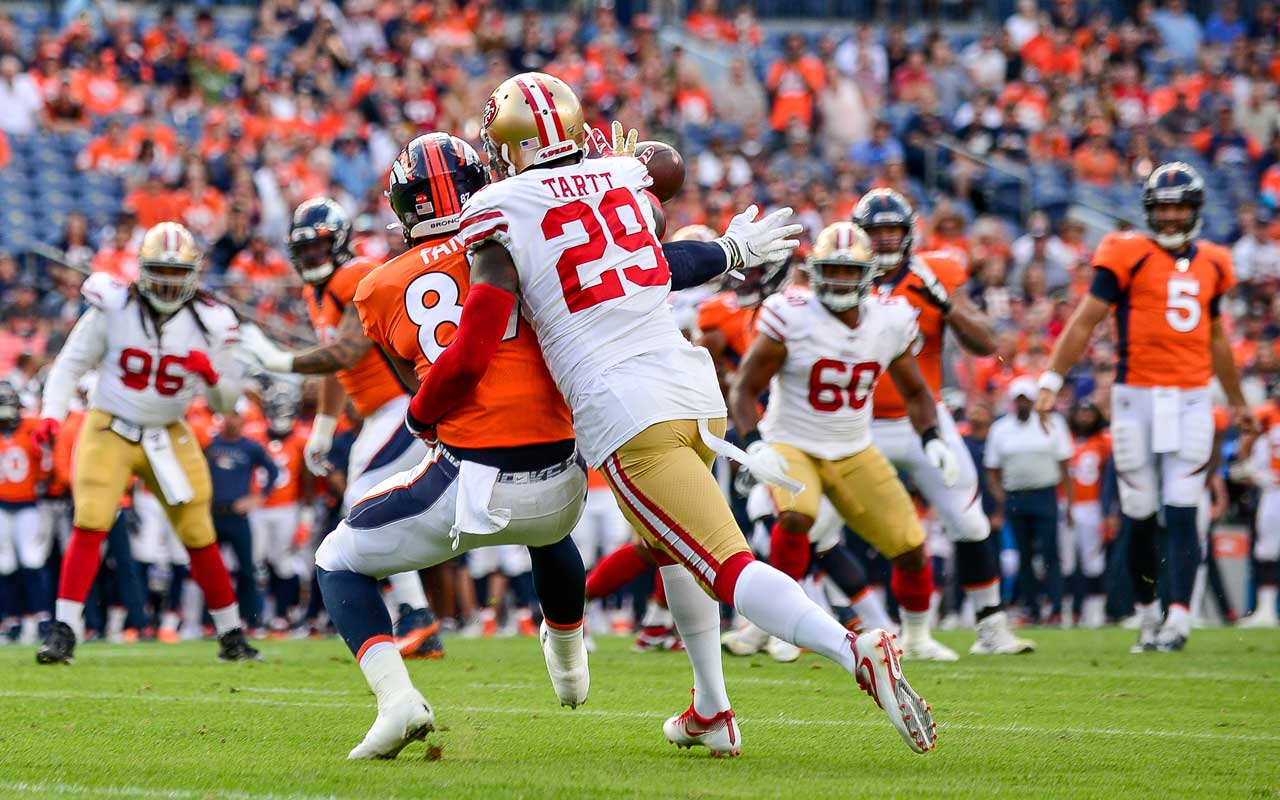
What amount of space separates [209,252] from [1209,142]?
11082 mm

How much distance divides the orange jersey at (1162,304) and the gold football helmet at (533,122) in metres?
4.24

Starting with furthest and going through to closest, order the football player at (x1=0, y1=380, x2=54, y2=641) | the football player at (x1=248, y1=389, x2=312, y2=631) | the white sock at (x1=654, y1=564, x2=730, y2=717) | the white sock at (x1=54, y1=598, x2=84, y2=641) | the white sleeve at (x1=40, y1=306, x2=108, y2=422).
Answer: the football player at (x1=248, y1=389, x2=312, y2=631) < the football player at (x1=0, y1=380, x2=54, y2=641) < the white sleeve at (x1=40, y1=306, x2=108, y2=422) < the white sock at (x1=54, y1=598, x2=84, y2=641) < the white sock at (x1=654, y1=564, x2=730, y2=717)

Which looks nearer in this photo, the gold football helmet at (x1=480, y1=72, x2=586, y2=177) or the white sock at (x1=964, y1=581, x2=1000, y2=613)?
the gold football helmet at (x1=480, y1=72, x2=586, y2=177)

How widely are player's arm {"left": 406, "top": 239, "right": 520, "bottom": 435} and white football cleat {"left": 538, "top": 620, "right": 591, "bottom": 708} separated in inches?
37.8

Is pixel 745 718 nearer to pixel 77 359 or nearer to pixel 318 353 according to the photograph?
pixel 318 353

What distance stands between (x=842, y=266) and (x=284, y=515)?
22.7ft

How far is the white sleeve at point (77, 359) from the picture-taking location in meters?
8.36

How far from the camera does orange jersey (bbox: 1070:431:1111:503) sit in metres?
13.2

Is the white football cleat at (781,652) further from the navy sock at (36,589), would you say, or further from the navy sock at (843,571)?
the navy sock at (36,589)

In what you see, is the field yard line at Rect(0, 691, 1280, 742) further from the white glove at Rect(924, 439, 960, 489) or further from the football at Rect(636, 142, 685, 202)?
the white glove at Rect(924, 439, 960, 489)

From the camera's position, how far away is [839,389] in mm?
7711

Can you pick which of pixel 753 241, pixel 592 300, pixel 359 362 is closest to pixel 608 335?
pixel 592 300

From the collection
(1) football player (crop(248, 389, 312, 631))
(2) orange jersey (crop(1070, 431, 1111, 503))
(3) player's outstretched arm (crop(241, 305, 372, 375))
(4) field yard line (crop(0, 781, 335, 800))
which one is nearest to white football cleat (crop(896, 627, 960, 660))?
(3) player's outstretched arm (crop(241, 305, 372, 375))

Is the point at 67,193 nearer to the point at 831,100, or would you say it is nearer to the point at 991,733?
the point at 831,100
